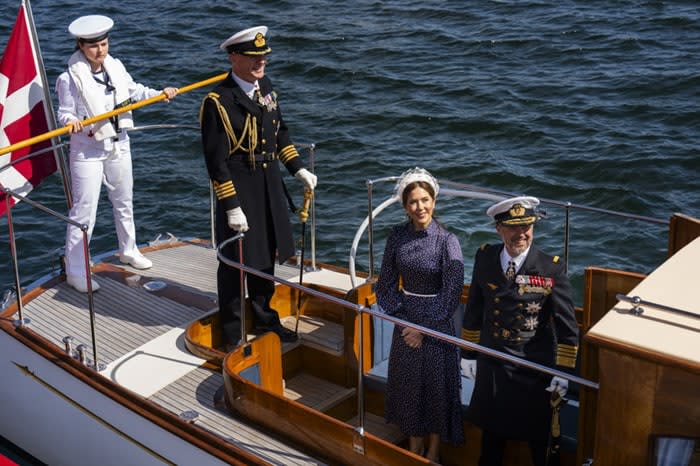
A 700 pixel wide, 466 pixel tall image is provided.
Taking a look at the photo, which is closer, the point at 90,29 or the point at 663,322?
the point at 663,322

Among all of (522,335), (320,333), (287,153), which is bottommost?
(320,333)

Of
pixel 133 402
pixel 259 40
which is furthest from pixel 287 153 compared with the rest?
pixel 133 402

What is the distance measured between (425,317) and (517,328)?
0.50 meters

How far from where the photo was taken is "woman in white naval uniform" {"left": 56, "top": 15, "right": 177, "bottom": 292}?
5.79 meters

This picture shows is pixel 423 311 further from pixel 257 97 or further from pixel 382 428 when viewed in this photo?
pixel 257 97

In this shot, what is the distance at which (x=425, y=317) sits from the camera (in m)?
4.49

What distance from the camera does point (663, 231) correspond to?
31.1ft

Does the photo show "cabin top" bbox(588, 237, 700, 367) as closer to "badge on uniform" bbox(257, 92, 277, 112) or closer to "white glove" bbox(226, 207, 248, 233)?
"white glove" bbox(226, 207, 248, 233)

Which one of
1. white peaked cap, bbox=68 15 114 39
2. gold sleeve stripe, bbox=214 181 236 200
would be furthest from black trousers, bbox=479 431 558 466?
white peaked cap, bbox=68 15 114 39

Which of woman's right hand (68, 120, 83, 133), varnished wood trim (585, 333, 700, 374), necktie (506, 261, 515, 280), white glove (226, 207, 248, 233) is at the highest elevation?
woman's right hand (68, 120, 83, 133)

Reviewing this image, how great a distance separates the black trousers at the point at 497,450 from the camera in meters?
4.27

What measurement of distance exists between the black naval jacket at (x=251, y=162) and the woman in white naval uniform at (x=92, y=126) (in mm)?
823

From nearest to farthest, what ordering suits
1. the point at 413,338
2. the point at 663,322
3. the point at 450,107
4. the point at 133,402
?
the point at 663,322
the point at 413,338
the point at 133,402
the point at 450,107

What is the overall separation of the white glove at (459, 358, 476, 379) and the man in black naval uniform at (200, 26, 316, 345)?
3.80 ft
